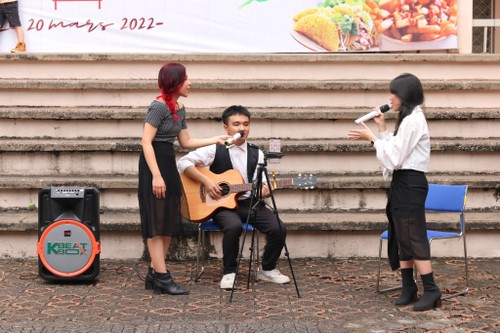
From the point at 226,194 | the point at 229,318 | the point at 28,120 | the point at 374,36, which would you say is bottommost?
the point at 229,318

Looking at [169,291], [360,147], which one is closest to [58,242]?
[169,291]

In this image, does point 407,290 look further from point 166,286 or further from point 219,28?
point 219,28

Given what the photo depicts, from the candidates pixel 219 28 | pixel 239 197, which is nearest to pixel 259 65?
pixel 219 28

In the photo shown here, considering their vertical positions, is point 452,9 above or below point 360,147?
above

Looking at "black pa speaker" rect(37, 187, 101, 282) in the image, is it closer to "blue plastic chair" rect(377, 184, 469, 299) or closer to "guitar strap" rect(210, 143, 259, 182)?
"guitar strap" rect(210, 143, 259, 182)

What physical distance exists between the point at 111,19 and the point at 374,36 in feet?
9.79

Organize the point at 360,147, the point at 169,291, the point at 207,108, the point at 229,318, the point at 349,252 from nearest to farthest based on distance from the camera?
the point at 229,318 → the point at 169,291 → the point at 349,252 → the point at 360,147 → the point at 207,108

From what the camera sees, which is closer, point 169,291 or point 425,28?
point 169,291

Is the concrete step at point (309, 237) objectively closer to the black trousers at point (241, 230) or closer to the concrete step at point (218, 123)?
the black trousers at point (241, 230)

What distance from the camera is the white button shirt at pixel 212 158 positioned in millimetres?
8008

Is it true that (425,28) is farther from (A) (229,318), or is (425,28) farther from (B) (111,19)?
(A) (229,318)

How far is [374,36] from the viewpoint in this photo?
11039 millimetres

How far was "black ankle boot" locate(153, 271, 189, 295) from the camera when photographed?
761cm

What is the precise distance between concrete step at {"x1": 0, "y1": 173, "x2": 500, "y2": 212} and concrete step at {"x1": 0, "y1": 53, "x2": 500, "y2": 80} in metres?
1.80
